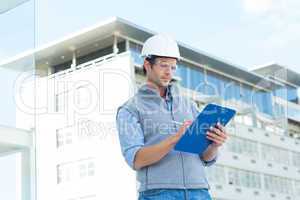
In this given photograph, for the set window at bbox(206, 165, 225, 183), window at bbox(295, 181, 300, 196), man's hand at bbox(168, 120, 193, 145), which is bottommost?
man's hand at bbox(168, 120, 193, 145)

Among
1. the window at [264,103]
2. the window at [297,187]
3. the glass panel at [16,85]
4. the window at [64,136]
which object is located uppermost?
the window at [264,103]

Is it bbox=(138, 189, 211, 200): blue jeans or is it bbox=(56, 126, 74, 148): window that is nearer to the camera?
bbox=(138, 189, 211, 200): blue jeans

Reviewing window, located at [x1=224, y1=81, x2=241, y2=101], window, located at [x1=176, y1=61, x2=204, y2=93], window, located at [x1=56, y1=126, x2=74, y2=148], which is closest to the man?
window, located at [x1=176, y1=61, x2=204, y2=93]

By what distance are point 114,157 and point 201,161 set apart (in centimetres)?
1123

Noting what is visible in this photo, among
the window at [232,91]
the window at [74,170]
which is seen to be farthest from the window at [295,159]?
the window at [74,170]

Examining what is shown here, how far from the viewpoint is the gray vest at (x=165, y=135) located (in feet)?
3.17

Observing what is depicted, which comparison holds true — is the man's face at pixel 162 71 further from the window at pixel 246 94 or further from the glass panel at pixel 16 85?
the window at pixel 246 94

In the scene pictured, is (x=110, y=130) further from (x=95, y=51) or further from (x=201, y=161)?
(x=201, y=161)

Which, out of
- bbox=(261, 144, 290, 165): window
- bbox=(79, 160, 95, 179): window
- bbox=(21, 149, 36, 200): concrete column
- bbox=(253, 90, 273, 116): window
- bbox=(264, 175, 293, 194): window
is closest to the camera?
bbox=(21, 149, 36, 200): concrete column

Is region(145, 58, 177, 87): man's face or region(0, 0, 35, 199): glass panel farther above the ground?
region(0, 0, 35, 199): glass panel

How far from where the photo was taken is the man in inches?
37.7

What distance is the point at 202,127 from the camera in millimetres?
957

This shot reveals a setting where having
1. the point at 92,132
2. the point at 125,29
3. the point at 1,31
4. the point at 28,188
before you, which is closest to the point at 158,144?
the point at 28,188

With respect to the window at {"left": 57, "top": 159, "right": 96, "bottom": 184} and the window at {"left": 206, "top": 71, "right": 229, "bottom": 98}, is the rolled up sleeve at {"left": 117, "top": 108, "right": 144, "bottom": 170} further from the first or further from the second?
the window at {"left": 206, "top": 71, "right": 229, "bottom": 98}
